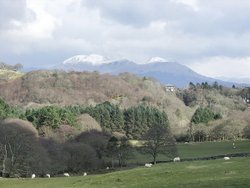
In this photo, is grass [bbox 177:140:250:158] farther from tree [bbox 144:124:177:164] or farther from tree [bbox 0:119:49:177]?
tree [bbox 0:119:49:177]

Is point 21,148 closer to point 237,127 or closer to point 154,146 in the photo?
point 154,146

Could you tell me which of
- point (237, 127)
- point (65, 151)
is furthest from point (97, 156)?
point (237, 127)

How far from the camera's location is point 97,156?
84.3 metres

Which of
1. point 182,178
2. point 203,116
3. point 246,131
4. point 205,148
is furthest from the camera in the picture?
point 203,116

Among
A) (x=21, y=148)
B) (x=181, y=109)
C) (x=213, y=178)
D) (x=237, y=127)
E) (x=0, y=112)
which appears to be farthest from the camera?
(x=181, y=109)

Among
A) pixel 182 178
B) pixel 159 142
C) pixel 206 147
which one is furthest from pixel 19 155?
pixel 206 147

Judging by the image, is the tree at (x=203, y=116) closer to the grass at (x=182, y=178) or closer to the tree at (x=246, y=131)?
the tree at (x=246, y=131)

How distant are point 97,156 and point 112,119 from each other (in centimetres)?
6489

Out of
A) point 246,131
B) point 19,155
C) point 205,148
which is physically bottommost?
point 205,148

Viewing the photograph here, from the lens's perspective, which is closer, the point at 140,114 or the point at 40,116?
the point at 40,116

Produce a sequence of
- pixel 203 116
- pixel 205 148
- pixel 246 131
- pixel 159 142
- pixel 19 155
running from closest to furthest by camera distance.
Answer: pixel 19 155 < pixel 159 142 < pixel 205 148 < pixel 246 131 < pixel 203 116

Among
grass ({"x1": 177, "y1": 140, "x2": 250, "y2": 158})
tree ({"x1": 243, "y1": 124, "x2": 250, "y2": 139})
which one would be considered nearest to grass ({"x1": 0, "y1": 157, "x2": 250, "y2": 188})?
grass ({"x1": 177, "y1": 140, "x2": 250, "y2": 158})

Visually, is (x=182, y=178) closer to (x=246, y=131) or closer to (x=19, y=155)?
(x=19, y=155)

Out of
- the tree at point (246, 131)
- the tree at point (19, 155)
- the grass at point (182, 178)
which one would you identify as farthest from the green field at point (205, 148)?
the grass at point (182, 178)
